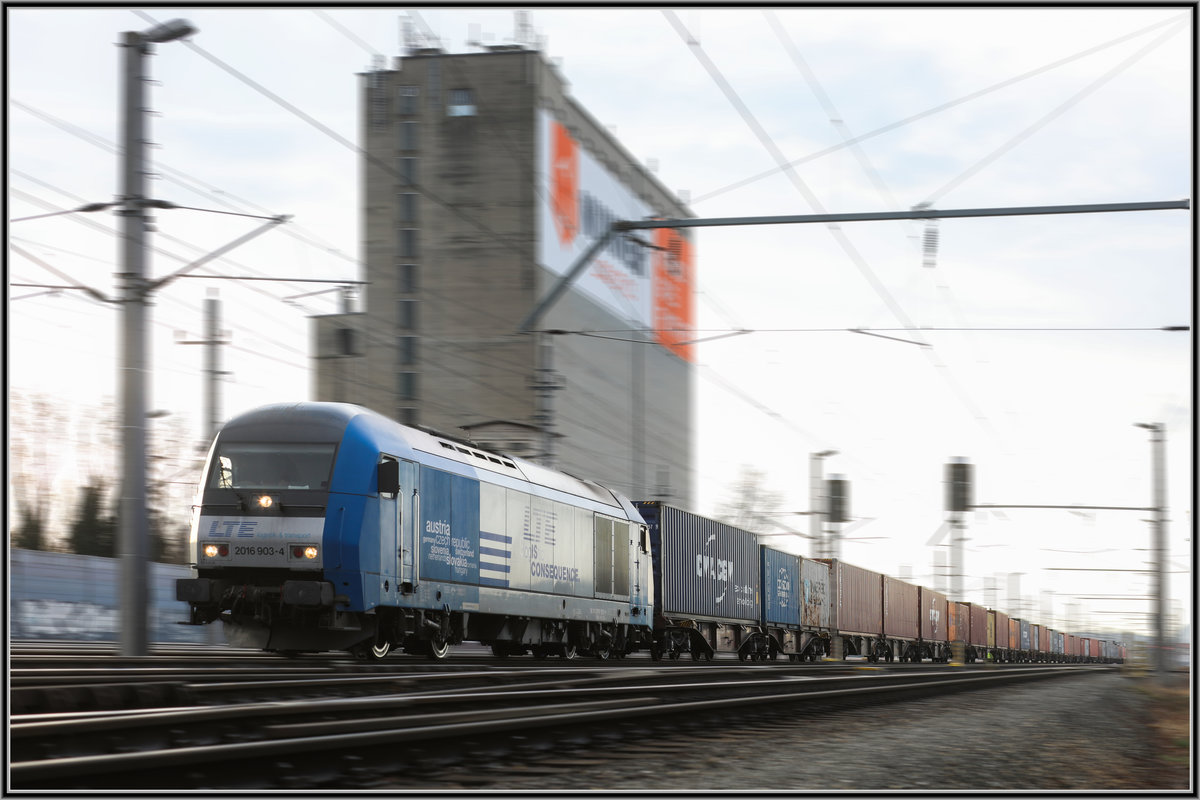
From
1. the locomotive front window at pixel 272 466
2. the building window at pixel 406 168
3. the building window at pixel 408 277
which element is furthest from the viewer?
the building window at pixel 406 168

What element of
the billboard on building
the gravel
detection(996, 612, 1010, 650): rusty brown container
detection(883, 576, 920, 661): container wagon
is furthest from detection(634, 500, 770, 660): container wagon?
detection(996, 612, 1010, 650): rusty brown container

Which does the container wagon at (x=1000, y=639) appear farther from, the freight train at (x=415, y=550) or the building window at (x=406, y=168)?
the freight train at (x=415, y=550)

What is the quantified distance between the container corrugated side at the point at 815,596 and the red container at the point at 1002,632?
3553cm

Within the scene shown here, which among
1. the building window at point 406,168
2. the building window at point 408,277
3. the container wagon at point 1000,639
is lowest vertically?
the container wagon at point 1000,639

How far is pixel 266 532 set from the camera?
51.9 feet

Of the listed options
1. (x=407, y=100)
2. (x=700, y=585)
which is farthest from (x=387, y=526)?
(x=407, y=100)

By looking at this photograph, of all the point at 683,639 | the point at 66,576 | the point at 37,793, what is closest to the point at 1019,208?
the point at 37,793

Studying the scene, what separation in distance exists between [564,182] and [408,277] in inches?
427

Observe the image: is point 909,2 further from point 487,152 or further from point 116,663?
point 487,152

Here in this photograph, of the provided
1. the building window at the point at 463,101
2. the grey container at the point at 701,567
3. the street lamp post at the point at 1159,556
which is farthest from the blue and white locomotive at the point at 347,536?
the building window at the point at 463,101

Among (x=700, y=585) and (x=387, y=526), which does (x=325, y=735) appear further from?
(x=700, y=585)

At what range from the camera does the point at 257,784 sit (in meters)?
5.52

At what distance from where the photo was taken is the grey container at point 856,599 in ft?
139

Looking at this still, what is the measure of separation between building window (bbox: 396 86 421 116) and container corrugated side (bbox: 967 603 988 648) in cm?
3984
